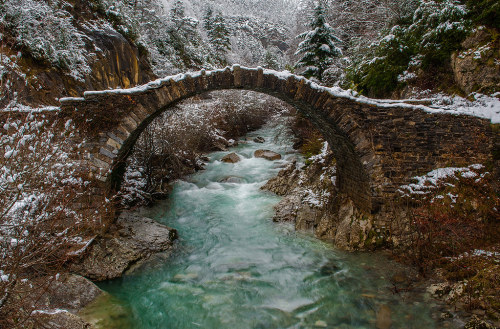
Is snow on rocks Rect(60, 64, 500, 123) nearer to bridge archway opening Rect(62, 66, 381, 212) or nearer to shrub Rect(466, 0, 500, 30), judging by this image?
bridge archway opening Rect(62, 66, 381, 212)

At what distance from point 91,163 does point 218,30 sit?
79.7 ft

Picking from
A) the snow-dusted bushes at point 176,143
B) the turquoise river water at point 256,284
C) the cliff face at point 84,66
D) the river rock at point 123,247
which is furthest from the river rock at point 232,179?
the cliff face at point 84,66

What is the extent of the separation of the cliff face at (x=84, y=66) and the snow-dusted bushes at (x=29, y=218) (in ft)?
9.46

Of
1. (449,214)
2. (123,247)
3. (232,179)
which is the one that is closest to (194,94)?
(123,247)

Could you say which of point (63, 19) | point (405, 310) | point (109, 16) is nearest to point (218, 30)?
point (109, 16)

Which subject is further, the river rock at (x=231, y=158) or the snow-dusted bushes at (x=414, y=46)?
the river rock at (x=231, y=158)

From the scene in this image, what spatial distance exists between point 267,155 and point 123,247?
27.6ft

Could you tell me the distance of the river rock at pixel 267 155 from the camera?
1267cm

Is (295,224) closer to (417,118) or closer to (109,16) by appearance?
(417,118)

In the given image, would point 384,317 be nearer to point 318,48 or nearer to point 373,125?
point 373,125

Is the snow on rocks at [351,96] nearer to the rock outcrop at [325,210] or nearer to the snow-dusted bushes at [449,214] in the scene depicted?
the snow-dusted bushes at [449,214]

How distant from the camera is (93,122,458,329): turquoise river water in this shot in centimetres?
407

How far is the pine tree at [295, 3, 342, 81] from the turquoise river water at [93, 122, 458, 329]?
7260 mm

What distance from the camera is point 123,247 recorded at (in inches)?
218
